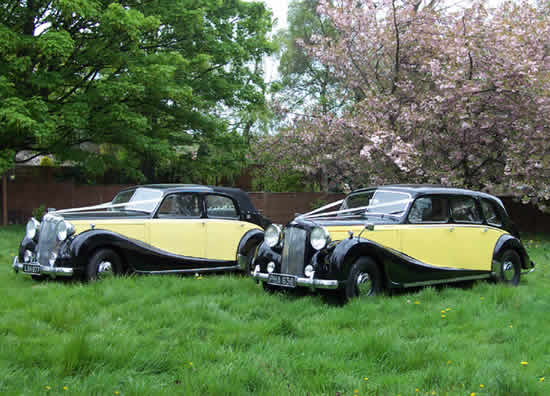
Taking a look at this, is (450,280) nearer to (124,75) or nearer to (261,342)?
(261,342)

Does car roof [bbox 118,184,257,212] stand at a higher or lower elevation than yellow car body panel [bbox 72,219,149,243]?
higher

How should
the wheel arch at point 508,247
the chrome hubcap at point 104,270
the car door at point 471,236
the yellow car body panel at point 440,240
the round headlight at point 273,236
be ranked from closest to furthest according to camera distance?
the yellow car body panel at point 440,240, the round headlight at point 273,236, the chrome hubcap at point 104,270, the car door at point 471,236, the wheel arch at point 508,247

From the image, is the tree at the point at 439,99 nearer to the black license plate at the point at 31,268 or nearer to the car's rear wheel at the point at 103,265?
the car's rear wheel at the point at 103,265

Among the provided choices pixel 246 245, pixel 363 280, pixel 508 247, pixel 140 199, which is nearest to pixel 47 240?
pixel 140 199

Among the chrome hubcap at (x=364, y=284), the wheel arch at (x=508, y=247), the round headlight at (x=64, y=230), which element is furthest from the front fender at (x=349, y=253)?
the round headlight at (x=64, y=230)

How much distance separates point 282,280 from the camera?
6.85 metres

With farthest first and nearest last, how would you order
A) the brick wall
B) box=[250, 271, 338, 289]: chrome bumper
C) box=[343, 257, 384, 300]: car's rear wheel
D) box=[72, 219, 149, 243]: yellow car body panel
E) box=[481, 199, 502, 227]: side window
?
the brick wall, box=[481, 199, 502, 227]: side window, box=[72, 219, 149, 243]: yellow car body panel, box=[343, 257, 384, 300]: car's rear wheel, box=[250, 271, 338, 289]: chrome bumper

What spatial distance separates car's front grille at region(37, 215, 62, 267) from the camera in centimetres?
785

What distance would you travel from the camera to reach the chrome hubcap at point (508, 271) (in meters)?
8.58

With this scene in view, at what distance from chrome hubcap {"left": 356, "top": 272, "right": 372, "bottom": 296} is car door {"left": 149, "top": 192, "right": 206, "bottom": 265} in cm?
311

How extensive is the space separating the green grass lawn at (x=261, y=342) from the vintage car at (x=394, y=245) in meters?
0.32

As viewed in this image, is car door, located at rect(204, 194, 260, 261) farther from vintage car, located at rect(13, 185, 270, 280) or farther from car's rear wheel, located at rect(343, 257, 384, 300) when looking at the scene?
car's rear wheel, located at rect(343, 257, 384, 300)

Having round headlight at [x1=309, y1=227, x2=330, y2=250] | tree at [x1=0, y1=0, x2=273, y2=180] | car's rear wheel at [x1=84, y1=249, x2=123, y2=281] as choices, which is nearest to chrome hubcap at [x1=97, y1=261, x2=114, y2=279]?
car's rear wheel at [x1=84, y1=249, x2=123, y2=281]

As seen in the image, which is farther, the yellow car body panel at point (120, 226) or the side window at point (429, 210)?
the yellow car body panel at point (120, 226)
